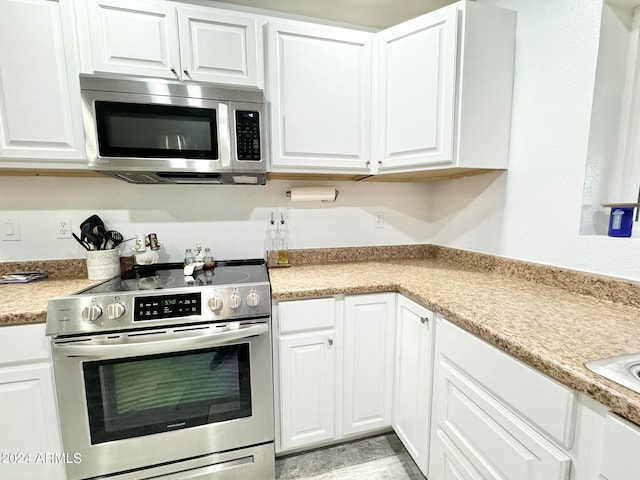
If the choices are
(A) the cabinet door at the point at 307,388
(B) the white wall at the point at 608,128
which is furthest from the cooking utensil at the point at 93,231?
(B) the white wall at the point at 608,128

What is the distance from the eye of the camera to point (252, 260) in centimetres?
176

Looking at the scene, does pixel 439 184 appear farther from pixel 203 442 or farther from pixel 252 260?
pixel 203 442

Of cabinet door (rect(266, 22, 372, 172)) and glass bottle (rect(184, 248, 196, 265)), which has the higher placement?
cabinet door (rect(266, 22, 372, 172))

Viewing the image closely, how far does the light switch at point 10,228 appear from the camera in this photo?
4.84 feet

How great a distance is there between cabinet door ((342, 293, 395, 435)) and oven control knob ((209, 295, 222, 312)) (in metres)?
0.56

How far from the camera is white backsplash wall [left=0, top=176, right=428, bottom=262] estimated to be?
151 centimetres

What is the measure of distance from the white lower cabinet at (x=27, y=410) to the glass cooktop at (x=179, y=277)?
24cm

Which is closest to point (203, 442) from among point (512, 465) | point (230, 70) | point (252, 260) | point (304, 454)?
point (304, 454)

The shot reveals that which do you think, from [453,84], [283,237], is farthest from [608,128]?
[283,237]

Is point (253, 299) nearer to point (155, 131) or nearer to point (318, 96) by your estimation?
point (155, 131)

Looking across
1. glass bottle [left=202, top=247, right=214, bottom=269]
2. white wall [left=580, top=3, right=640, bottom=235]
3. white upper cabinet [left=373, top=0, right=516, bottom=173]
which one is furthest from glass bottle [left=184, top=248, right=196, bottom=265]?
white wall [left=580, top=3, right=640, bottom=235]

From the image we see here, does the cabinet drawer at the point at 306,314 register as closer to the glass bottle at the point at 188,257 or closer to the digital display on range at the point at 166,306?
the digital display on range at the point at 166,306

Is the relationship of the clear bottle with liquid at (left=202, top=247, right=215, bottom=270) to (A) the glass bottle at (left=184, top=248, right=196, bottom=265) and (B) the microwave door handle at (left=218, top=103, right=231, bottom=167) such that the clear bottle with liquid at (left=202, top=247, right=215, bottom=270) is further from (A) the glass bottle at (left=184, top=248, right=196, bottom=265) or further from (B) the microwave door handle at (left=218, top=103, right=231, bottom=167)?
(B) the microwave door handle at (left=218, top=103, right=231, bottom=167)

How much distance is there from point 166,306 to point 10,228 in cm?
110
